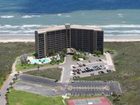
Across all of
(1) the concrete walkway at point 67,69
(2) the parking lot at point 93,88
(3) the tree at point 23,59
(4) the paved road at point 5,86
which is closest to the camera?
(4) the paved road at point 5,86

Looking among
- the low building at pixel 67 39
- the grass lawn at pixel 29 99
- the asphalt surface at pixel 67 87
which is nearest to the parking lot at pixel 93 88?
the asphalt surface at pixel 67 87

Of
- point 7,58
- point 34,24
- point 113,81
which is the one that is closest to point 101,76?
point 113,81

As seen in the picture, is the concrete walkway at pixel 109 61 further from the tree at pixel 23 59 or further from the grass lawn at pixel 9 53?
the grass lawn at pixel 9 53

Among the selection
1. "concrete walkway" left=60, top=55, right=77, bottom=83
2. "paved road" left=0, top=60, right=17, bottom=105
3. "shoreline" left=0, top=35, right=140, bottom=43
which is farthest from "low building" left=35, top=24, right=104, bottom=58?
"shoreline" left=0, top=35, right=140, bottom=43

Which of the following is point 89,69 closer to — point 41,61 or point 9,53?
point 41,61

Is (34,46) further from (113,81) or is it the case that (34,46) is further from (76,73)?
(113,81)

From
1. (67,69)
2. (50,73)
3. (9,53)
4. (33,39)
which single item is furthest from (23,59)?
(33,39)
